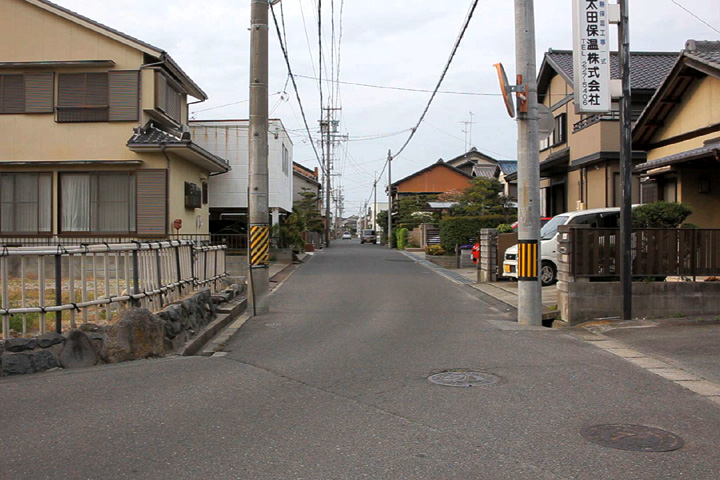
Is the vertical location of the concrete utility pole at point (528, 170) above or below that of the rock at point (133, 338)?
above

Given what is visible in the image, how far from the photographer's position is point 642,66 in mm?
23812

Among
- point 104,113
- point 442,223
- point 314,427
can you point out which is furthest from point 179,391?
point 442,223

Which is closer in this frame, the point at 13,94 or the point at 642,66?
the point at 13,94

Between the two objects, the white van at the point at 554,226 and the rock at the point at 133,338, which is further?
the white van at the point at 554,226

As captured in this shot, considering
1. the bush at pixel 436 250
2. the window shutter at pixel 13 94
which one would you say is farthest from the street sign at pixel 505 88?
the bush at pixel 436 250

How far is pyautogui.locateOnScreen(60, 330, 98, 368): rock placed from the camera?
7324 millimetres

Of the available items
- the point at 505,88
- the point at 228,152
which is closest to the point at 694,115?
the point at 505,88

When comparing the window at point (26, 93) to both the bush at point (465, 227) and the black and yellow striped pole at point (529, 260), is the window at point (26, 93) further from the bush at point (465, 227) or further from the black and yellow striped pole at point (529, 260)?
the bush at point (465, 227)

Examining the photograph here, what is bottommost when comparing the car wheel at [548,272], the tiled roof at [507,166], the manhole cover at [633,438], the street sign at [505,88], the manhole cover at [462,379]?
the manhole cover at [633,438]

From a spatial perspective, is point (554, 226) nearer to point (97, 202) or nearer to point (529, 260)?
point (529, 260)

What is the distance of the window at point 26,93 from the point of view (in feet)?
59.8

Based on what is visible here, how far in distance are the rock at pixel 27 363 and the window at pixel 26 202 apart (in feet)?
41.5

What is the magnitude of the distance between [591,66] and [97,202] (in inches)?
561

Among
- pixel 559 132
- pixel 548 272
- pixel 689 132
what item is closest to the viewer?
pixel 689 132
